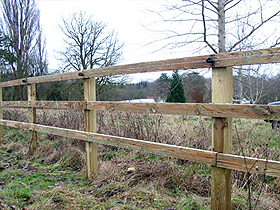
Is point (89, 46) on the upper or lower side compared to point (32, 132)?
upper

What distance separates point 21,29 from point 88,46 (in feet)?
29.2

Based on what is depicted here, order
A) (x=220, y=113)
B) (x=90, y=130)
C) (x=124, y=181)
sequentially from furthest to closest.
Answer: (x=90, y=130) → (x=124, y=181) → (x=220, y=113)

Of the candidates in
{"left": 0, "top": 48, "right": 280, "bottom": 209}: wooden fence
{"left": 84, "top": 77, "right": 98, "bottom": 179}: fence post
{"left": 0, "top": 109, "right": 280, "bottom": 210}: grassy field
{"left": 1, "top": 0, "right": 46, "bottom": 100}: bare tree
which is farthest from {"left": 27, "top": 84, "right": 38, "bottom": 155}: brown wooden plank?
{"left": 1, "top": 0, "right": 46, "bottom": 100}: bare tree

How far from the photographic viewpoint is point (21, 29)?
70.4 feet

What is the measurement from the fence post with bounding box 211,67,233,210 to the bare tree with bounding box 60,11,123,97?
15.9m

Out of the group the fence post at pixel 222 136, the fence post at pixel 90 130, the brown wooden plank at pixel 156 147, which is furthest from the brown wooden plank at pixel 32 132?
the fence post at pixel 222 136

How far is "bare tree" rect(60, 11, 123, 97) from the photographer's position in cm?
1773

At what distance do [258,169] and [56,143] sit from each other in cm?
449

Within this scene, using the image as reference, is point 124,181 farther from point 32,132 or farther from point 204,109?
point 32,132

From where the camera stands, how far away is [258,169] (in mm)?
1780

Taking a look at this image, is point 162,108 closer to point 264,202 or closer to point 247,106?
point 247,106

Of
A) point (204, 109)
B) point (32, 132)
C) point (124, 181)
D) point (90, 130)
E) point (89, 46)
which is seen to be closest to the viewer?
point (204, 109)

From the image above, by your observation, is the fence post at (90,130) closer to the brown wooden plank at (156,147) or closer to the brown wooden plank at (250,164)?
the brown wooden plank at (156,147)

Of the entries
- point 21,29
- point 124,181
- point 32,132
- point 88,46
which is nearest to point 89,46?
point 88,46
